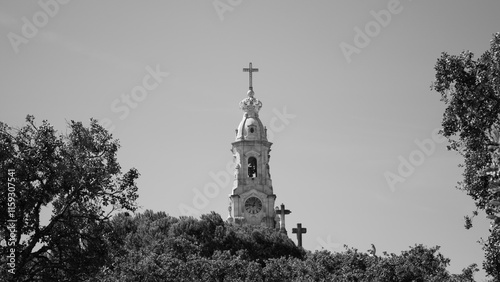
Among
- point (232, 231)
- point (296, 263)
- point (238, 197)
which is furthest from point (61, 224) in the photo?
point (238, 197)

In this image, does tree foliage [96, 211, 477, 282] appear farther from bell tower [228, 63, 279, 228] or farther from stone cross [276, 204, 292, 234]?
stone cross [276, 204, 292, 234]

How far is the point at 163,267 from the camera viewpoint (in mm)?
59312

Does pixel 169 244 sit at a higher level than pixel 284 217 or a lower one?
lower

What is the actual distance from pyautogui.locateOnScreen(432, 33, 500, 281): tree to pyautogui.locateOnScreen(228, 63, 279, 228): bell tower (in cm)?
7714

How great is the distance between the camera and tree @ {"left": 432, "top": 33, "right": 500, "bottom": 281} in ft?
103

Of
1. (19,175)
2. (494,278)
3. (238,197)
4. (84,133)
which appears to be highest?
(238,197)

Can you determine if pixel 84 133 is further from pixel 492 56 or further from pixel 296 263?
pixel 296 263

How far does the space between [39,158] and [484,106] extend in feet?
59.3

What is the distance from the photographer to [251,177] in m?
112

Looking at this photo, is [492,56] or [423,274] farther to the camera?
[423,274]

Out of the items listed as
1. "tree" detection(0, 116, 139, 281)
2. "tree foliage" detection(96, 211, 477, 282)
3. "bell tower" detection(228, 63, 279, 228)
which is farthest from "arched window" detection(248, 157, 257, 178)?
"tree" detection(0, 116, 139, 281)

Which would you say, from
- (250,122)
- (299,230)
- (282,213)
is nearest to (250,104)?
(250,122)

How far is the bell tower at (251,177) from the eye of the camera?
110 m

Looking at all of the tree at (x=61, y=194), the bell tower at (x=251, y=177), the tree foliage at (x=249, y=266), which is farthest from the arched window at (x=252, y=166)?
the tree at (x=61, y=194)
